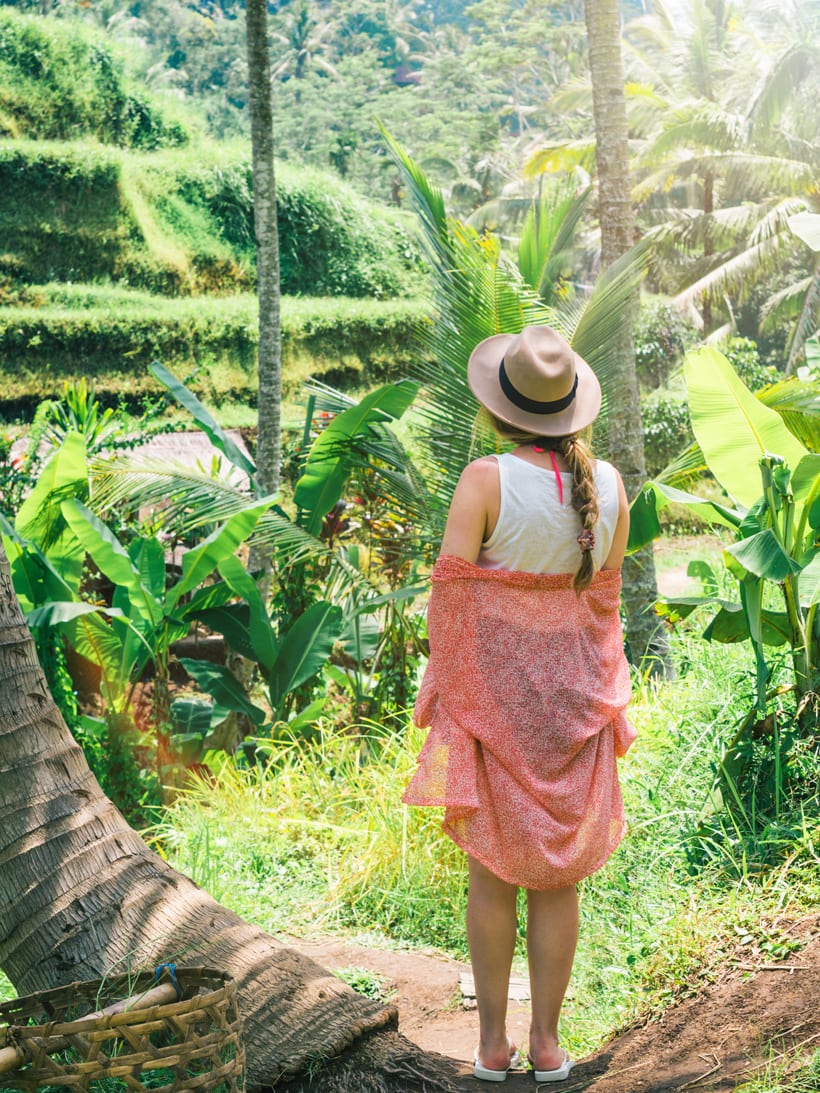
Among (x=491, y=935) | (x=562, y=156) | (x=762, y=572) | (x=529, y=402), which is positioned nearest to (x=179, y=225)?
(x=562, y=156)

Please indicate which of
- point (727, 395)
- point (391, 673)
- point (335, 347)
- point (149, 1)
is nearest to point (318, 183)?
point (335, 347)

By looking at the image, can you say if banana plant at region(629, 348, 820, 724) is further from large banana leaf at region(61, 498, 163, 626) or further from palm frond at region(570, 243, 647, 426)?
large banana leaf at region(61, 498, 163, 626)

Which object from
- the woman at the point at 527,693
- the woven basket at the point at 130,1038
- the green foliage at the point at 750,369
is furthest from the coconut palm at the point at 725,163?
the woven basket at the point at 130,1038

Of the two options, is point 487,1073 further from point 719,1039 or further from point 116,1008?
point 116,1008

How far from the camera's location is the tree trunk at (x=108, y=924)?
93.4 inches

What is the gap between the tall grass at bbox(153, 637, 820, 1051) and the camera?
2918 millimetres

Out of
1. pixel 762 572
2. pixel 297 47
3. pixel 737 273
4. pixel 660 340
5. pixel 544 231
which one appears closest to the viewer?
pixel 762 572

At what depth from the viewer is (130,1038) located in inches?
74.8

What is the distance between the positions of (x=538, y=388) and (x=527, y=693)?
704mm

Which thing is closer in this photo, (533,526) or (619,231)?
(533,526)

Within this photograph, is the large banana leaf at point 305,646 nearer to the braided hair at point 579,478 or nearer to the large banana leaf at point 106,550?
the large banana leaf at point 106,550

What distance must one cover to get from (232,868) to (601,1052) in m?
1.96

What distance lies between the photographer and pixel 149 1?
1676 inches

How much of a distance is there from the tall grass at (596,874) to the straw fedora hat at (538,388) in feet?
4.66
